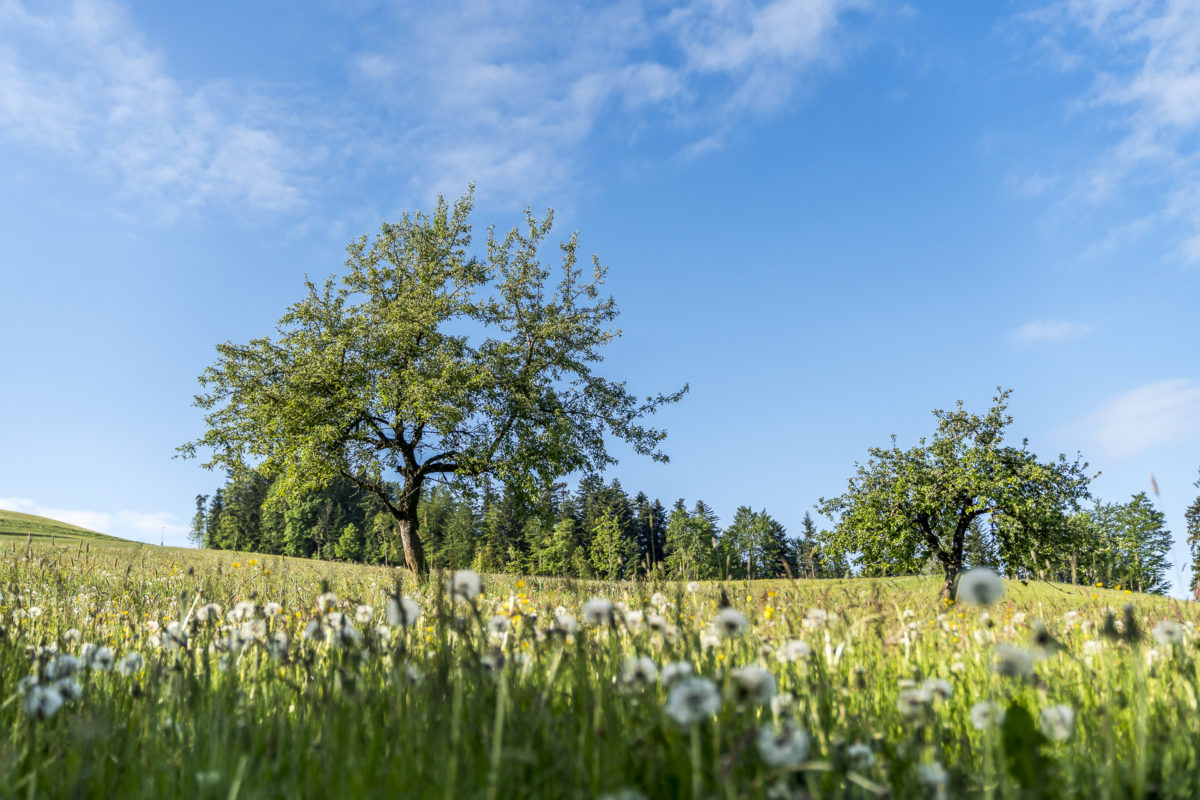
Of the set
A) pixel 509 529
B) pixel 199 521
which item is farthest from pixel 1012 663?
pixel 199 521

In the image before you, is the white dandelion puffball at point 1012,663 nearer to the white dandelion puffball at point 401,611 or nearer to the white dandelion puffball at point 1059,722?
the white dandelion puffball at point 1059,722

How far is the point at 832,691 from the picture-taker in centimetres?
254

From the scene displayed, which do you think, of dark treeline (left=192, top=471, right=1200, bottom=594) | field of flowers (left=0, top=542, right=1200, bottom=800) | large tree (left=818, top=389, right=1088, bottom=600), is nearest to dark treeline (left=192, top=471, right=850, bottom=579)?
dark treeline (left=192, top=471, right=1200, bottom=594)

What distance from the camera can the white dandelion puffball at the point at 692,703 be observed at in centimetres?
138

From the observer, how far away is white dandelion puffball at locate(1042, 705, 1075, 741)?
Answer: 6.78ft

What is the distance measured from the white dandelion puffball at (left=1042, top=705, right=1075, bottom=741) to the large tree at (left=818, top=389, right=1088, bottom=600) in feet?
85.4

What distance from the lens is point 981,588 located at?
6.32 ft

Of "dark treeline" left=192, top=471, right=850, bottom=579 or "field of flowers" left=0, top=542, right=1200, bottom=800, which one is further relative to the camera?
"dark treeline" left=192, top=471, right=850, bottom=579

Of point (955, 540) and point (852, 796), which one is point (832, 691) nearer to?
point (852, 796)

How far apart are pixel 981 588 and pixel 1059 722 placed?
0.59m

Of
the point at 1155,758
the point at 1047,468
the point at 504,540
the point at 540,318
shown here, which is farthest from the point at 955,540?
the point at 504,540

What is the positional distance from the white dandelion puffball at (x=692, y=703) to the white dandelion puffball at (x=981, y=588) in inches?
36.2

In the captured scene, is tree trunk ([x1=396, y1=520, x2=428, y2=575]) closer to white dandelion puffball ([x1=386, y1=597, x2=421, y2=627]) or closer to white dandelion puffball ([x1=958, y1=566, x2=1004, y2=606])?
white dandelion puffball ([x1=386, y1=597, x2=421, y2=627])

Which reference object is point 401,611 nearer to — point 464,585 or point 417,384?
point 464,585
